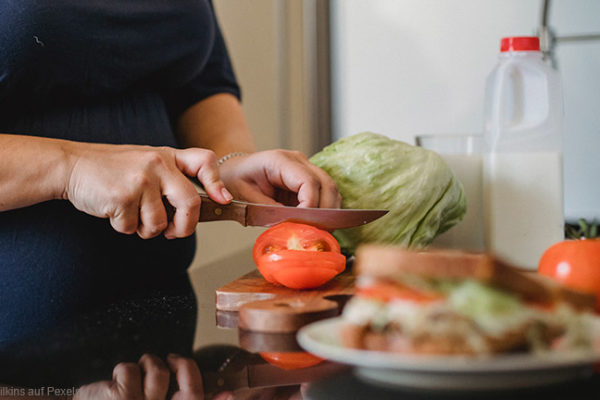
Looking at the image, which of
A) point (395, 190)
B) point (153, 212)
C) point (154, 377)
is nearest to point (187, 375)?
point (154, 377)

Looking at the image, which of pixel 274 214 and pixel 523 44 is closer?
pixel 274 214

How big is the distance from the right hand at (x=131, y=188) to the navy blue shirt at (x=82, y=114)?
0.12 metres

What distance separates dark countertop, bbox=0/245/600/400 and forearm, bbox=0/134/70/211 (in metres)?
0.16

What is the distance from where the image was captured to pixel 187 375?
540 mm

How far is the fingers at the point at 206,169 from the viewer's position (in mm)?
836

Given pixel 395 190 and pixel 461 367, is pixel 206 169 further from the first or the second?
pixel 461 367

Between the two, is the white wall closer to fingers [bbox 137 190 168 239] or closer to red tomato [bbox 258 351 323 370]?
fingers [bbox 137 190 168 239]

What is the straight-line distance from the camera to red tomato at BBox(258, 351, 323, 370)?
0.55 metres

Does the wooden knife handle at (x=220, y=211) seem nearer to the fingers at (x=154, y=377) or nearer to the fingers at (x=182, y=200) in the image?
the fingers at (x=182, y=200)

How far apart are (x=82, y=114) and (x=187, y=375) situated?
22.0 inches

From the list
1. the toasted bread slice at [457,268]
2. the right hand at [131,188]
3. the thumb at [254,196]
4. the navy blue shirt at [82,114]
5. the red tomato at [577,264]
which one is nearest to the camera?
the toasted bread slice at [457,268]

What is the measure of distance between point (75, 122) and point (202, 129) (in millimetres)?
333

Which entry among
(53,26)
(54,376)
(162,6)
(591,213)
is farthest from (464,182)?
(591,213)

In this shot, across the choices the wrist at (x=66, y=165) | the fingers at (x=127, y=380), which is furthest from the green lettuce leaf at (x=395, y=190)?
the fingers at (x=127, y=380)
